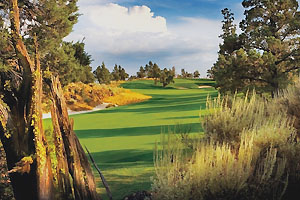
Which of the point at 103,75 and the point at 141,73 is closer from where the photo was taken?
the point at 103,75

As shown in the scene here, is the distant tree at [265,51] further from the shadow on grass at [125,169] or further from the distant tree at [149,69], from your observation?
the distant tree at [149,69]

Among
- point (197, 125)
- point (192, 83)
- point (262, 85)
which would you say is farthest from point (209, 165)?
point (192, 83)

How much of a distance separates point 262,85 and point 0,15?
13.9 meters

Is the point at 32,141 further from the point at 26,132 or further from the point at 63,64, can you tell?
the point at 63,64

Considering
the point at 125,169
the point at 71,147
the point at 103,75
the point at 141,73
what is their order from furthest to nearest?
1. the point at 141,73
2. the point at 103,75
3. the point at 125,169
4. the point at 71,147

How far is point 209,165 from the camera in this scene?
4586 millimetres

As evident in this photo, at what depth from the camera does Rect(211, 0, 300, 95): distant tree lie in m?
13.0

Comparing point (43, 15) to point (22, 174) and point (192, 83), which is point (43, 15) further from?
point (192, 83)

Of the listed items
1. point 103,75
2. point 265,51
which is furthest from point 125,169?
point 103,75

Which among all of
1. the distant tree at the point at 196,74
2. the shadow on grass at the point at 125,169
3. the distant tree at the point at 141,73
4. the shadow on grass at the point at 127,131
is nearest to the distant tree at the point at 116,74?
the distant tree at the point at 141,73

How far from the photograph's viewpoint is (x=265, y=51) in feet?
43.6

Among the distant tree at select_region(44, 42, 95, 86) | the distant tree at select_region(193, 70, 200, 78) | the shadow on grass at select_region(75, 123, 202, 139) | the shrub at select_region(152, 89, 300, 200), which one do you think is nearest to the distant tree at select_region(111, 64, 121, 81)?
the distant tree at select_region(193, 70, 200, 78)

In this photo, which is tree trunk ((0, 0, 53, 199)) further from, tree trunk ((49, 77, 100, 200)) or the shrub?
the shrub

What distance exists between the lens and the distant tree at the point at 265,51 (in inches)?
513
